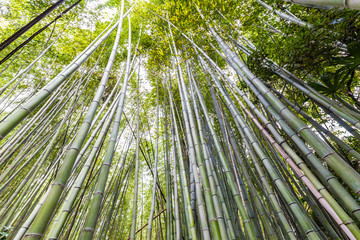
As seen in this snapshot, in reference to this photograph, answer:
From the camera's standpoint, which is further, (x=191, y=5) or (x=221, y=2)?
(x=191, y=5)

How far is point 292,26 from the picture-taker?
1978mm

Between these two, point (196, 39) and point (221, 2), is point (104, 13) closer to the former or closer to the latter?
point (196, 39)

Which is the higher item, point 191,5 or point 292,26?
point 191,5

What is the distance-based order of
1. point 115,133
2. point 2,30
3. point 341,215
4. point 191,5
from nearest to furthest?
point 341,215
point 115,133
point 191,5
point 2,30

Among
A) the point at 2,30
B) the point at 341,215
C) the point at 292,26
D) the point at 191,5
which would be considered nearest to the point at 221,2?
the point at 191,5

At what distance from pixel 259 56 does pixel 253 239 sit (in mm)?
1732

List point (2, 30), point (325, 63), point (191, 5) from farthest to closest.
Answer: point (2, 30), point (191, 5), point (325, 63)

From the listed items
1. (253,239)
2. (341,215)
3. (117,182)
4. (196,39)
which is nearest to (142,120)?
(117,182)

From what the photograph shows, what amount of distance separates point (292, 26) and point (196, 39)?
1.21 metres

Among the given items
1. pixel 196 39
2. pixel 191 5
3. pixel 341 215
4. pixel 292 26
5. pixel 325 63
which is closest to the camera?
pixel 341 215

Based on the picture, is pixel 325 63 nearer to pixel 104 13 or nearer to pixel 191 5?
pixel 191 5

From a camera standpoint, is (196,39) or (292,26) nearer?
(292,26)

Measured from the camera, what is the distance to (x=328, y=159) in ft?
3.13

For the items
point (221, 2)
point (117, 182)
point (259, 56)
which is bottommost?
point (117, 182)
